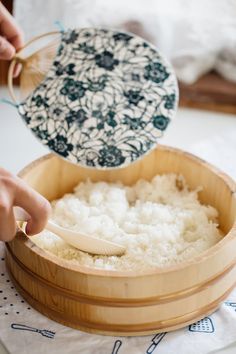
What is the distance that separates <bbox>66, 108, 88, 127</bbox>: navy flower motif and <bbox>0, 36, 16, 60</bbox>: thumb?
0.18 m

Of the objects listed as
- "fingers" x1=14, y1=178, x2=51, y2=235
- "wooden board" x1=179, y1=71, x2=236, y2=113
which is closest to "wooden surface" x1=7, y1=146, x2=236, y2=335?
"fingers" x1=14, y1=178, x2=51, y2=235

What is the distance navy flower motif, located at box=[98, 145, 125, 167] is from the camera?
128cm

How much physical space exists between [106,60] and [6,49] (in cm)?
24

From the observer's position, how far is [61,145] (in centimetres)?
129

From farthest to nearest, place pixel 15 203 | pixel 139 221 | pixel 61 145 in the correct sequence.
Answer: pixel 61 145
pixel 139 221
pixel 15 203

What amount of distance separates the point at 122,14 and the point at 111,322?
41.9 inches

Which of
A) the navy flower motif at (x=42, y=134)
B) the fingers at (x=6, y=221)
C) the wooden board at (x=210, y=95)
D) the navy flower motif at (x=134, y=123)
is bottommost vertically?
the wooden board at (x=210, y=95)

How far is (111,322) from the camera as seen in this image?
989mm

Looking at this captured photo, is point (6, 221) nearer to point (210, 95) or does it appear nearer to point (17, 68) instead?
point (17, 68)

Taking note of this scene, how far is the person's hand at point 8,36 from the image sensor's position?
1.23 m

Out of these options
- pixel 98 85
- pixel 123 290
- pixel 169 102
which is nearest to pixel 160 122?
pixel 169 102

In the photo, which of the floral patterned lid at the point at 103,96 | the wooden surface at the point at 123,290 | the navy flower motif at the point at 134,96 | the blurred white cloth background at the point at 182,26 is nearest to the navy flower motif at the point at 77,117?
the floral patterned lid at the point at 103,96

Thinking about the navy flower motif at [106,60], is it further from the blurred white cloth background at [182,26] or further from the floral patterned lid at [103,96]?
the blurred white cloth background at [182,26]

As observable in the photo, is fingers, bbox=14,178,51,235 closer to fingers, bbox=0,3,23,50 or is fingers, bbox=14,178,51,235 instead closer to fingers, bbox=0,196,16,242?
fingers, bbox=0,196,16,242
